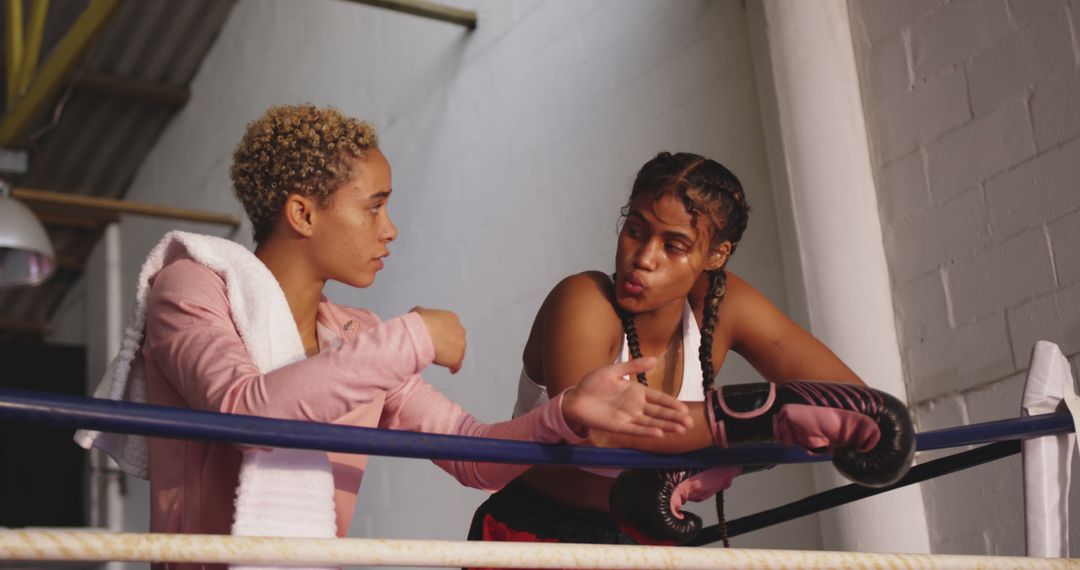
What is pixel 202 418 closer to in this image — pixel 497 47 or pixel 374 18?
pixel 497 47

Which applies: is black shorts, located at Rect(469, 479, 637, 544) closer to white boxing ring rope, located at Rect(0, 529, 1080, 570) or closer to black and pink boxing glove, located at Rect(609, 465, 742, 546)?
black and pink boxing glove, located at Rect(609, 465, 742, 546)

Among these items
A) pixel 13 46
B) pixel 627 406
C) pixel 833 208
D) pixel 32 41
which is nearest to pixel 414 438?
pixel 627 406

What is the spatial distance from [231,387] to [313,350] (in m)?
0.30

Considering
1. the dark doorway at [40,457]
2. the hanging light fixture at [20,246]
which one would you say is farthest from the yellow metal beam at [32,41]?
the dark doorway at [40,457]

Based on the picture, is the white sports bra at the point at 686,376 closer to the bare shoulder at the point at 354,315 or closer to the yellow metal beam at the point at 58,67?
the bare shoulder at the point at 354,315

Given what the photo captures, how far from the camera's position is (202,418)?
3.30ft

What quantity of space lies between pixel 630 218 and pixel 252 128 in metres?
0.57

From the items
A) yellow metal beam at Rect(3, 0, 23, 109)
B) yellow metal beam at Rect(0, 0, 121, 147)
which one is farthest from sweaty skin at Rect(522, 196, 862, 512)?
yellow metal beam at Rect(3, 0, 23, 109)

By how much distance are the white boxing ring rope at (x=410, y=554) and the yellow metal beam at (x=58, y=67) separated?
332cm

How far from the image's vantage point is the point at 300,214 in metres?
1.50

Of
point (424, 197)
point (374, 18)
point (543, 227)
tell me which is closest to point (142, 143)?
point (374, 18)

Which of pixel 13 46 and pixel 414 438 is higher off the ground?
pixel 13 46

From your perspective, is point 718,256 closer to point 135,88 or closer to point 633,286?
point 633,286

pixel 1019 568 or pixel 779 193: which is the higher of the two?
pixel 779 193
